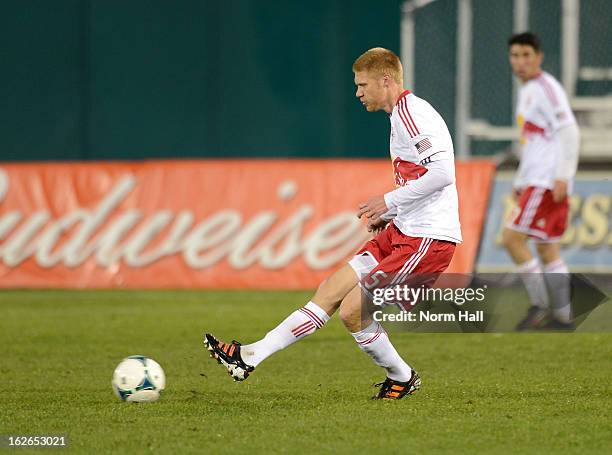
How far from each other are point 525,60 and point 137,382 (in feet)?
17.6

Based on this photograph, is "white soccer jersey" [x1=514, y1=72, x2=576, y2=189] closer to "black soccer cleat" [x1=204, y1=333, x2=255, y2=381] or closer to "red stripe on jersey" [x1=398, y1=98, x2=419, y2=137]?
"red stripe on jersey" [x1=398, y1=98, x2=419, y2=137]

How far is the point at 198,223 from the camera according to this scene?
15156mm

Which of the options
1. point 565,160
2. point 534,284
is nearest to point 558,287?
point 534,284

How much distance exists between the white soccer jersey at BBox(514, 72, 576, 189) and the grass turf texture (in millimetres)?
1404

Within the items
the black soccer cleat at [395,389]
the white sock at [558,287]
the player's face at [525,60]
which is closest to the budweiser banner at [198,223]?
the white sock at [558,287]

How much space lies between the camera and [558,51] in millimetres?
16953

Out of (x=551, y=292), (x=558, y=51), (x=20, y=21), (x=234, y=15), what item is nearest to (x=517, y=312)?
(x=551, y=292)

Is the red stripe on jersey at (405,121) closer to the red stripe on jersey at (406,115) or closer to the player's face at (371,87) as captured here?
the red stripe on jersey at (406,115)

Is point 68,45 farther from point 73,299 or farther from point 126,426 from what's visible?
point 126,426

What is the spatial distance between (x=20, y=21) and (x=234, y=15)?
3.48m

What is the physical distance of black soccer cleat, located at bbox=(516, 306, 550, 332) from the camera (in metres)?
10.9

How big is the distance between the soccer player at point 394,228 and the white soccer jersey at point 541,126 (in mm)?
4023

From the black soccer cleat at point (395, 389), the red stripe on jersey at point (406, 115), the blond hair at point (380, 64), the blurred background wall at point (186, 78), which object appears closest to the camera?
the red stripe on jersey at point (406, 115)

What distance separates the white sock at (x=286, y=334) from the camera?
6.88m
